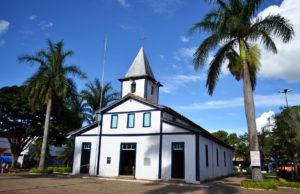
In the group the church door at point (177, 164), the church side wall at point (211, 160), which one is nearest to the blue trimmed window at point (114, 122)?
the church door at point (177, 164)

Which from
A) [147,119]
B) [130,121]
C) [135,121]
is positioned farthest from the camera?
[130,121]

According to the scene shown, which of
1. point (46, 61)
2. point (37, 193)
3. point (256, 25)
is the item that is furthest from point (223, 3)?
point (46, 61)

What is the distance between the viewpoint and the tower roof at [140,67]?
28.2m

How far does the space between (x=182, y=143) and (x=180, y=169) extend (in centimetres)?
Answer: 381

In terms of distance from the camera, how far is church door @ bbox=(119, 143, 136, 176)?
22.9m

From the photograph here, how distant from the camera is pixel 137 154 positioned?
22.3 m

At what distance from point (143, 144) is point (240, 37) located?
11.7 m

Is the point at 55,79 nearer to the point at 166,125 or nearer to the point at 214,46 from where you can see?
the point at 166,125

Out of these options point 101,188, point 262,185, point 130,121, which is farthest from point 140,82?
point 262,185

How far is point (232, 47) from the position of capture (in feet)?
59.7

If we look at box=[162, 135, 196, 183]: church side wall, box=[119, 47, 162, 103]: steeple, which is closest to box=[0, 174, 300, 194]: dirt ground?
box=[162, 135, 196, 183]: church side wall

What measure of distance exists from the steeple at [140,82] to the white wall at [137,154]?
5693 millimetres

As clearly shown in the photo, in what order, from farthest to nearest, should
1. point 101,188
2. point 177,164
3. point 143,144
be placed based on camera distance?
point 177,164, point 143,144, point 101,188

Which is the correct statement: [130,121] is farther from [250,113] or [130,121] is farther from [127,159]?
[250,113]
